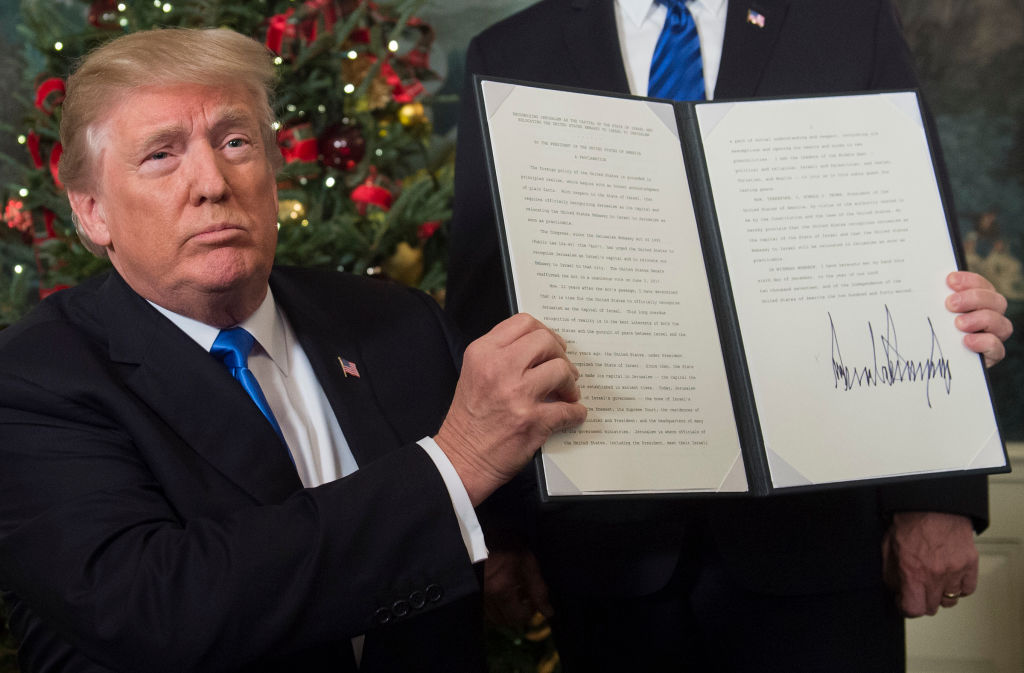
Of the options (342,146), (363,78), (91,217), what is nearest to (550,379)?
(91,217)

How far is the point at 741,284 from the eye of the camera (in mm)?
1809

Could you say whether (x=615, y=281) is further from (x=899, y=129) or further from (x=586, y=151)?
(x=899, y=129)

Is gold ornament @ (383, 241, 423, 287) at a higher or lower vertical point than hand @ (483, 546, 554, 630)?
higher

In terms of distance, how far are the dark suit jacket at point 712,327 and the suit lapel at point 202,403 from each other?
619 millimetres

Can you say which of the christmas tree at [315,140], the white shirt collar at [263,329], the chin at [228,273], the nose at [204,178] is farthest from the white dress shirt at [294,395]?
the christmas tree at [315,140]

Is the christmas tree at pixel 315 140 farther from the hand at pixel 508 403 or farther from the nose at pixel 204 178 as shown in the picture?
the hand at pixel 508 403

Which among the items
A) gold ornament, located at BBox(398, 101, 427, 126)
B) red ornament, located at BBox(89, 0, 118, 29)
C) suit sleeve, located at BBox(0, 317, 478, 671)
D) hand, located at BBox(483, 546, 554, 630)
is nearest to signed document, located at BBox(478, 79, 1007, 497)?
suit sleeve, located at BBox(0, 317, 478, 671)

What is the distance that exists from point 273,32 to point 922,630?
3.37 m

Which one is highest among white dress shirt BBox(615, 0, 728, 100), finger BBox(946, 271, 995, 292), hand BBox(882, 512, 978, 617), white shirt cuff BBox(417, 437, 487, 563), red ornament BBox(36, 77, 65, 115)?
red ornament BBox(36, 77, 65, 115)

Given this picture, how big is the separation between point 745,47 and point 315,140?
66.2 inches

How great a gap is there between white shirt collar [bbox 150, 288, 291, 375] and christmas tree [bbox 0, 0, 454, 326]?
3.63 feet

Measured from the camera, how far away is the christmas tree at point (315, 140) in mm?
3117

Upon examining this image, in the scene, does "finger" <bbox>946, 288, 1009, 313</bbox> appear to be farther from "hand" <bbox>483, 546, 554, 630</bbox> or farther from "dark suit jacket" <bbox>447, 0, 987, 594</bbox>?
"hand" <bbox>483, 546, 554, 630</bbox>
